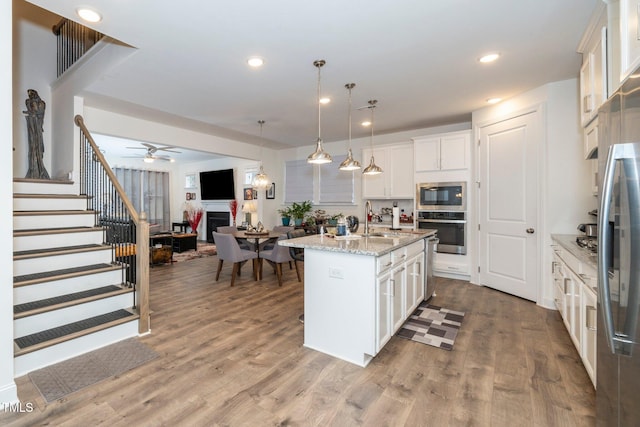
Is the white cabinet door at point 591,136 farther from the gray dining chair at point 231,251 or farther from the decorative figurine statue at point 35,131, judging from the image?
the decorative figurine statue at point 35,131


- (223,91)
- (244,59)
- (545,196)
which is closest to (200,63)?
(244,59)

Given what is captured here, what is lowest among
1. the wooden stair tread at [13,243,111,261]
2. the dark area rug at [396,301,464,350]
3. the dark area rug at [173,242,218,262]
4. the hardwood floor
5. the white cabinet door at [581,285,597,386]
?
the hardwood floor

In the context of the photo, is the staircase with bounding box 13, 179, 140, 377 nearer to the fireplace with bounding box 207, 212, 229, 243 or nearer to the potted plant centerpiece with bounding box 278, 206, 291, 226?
the potted plant centerpiece with bounding box 278, 206, 291, 226

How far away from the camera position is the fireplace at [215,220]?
9.16 meters

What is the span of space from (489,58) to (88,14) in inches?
136

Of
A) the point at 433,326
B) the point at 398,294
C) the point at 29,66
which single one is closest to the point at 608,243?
the point at 398,294

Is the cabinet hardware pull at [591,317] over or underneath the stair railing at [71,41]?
underneath

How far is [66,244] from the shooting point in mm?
3193

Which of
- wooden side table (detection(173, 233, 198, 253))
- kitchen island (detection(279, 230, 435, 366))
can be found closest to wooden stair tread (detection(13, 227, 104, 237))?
kitchen island (detection(279, 230, 435, 366))

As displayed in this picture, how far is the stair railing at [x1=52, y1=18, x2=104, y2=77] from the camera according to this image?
3.80 meters

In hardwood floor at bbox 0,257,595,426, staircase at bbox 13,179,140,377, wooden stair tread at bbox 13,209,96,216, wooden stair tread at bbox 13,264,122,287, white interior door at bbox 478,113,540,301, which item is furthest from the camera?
white interior door at bbox 478,113,540,301

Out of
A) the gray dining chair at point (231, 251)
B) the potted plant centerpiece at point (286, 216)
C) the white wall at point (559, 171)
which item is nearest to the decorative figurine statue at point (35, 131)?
the gray dining chair at point (231, 251)

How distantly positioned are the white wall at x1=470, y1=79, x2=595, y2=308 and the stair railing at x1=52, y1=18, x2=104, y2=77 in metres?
5.68

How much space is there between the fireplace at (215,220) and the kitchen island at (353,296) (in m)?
7.07
